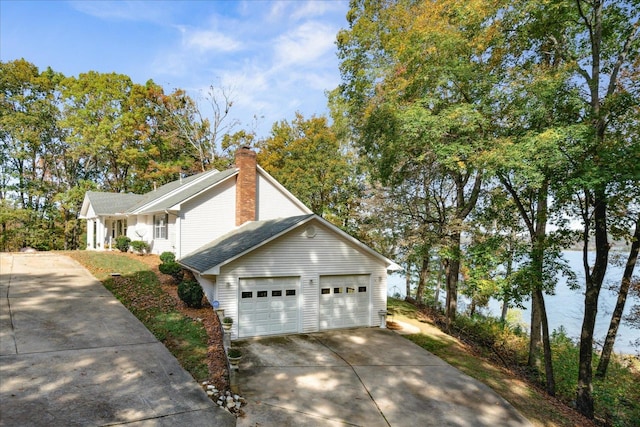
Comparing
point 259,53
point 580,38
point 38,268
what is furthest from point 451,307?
point 38,268

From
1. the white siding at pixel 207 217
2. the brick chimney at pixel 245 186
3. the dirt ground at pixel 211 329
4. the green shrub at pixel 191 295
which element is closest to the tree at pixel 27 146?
the dirt ground at pixel 211 329

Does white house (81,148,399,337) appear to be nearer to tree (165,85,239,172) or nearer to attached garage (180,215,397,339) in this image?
attached garage (180,215,397,339)

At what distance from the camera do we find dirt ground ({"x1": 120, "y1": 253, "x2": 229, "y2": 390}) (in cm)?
891

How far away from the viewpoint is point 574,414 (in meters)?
10.0

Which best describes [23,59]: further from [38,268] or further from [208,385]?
[208,385]

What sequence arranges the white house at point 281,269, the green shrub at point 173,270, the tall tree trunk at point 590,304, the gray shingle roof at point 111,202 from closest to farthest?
the tall tree trunk at point 590,304 → the white house at point 281,269 → the green shrub at point 173,270 → the gray shingle roof at point 111,202

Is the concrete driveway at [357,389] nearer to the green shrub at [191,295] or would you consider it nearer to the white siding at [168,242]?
the green shrub at [191,295]

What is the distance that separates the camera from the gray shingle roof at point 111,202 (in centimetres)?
2564

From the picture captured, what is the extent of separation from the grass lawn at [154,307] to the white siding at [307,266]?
1.68 m

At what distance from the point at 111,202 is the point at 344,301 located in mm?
22404

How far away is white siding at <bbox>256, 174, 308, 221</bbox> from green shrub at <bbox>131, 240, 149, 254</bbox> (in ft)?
26.5

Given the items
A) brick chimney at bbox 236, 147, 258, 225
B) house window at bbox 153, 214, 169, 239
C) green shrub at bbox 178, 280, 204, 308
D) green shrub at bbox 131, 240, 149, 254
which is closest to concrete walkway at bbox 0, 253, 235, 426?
green shrub at bbox 178, 280, 204, 308

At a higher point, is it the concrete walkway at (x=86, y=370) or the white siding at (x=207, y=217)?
the white siding at (x=207, y=217)

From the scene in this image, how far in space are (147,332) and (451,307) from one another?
1473 centimetres
